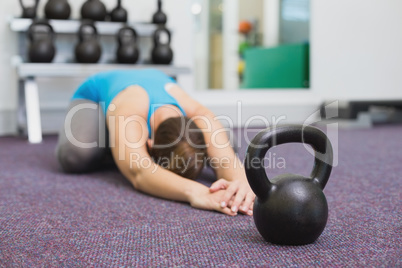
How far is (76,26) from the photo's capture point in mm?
3096

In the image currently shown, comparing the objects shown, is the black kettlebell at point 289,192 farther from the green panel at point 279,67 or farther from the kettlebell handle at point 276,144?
the green panel at point 279,67

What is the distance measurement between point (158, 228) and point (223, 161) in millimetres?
412

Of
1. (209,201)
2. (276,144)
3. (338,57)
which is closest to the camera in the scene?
(276,144)

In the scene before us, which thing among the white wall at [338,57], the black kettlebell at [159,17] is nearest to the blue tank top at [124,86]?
the black kettlebell at [159,17]

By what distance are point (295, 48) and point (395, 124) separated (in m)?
1.09

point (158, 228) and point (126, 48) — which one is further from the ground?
point (126, 48)

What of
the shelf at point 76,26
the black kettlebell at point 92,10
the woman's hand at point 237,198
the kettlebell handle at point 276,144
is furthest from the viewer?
the black kettlebell at point 92,10

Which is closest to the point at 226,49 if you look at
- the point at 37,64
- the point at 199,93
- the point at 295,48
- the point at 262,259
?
the point at 295,48

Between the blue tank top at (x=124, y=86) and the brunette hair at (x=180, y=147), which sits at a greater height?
the blue tank top at (x=124, y=86)

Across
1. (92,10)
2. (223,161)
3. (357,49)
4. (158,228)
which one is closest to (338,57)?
(357,49)

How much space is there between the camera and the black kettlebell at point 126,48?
313 cm

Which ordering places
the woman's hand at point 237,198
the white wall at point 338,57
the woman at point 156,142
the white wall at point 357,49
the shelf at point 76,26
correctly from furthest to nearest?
the white wall at point 357,49 < the white wall at point 338,57 < the shelf at point 76,26 < the woman at point 156,142 < the woman's hand at point 237,198

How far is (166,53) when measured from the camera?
3.20 metres

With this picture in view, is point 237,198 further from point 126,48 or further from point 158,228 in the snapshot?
point 126,48
